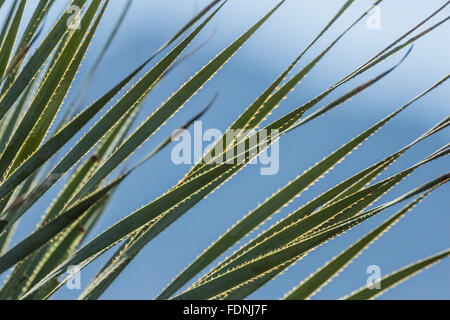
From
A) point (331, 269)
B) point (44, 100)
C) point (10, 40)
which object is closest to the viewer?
point (331, 269)

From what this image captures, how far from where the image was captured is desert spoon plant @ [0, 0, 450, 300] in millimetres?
704

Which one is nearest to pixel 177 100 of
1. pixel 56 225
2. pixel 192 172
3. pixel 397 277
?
pixel 192 172

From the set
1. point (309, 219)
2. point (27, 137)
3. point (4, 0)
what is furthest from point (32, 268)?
point (309, 219)

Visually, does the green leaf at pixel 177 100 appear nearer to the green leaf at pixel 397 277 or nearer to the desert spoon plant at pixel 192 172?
the desert spoon plant at pixel 192 172

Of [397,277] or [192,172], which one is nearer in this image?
[397,277]

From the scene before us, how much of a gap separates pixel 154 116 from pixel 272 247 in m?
0.28

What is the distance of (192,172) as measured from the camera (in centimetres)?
90

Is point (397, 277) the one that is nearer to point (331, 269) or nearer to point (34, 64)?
point (331, 269)

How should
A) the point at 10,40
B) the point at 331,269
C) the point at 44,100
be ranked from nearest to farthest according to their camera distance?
the point at 331,269, the point at 44,100, the point at 10,40

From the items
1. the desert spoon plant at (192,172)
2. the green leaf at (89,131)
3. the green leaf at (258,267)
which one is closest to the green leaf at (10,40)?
the desert spoon plant at (192,172)

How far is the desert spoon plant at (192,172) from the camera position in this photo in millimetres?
704

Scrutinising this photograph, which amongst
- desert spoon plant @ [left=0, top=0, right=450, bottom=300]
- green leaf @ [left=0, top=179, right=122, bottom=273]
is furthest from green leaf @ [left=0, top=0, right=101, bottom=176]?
green leaf @ [left=0, top=179, right=122, bottom=273]

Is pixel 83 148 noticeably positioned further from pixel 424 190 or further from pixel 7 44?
pixel 424 190
